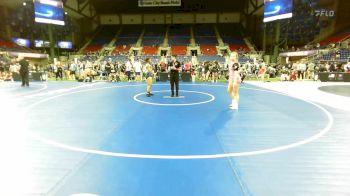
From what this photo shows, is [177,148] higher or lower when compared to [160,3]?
lower

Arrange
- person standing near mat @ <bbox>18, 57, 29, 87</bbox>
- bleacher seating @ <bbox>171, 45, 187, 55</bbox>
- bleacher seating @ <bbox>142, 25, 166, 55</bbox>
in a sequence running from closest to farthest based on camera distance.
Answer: person standing near mat @ <bbox>18, 57, 29, 87</bbox>, bleacher seating @ <bbox>171, 45, 187, 55</bbox>, bleacher seating @ <bbox>142, 25, 166, 55</bbox>

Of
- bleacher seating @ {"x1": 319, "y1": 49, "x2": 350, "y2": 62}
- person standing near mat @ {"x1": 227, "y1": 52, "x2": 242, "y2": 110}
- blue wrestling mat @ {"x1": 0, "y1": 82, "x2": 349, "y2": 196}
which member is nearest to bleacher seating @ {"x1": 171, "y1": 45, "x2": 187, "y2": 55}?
bleacher seating @ {"x1": 319, "y1": 49, "x2": 350, "y2": 62}

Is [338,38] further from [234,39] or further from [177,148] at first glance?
[177,148]

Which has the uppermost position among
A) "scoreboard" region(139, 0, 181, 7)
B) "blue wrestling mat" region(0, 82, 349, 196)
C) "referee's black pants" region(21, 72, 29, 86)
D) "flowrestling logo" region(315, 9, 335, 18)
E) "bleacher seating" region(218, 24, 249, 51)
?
"scoreboard" region(139, 0, 181, 7)

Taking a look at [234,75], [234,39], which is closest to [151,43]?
[234,39]

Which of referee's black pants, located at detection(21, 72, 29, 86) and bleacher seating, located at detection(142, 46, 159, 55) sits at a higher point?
bleacher seating, located at detection(142, 46, 159, 55)

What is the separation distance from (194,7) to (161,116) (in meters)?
43.2

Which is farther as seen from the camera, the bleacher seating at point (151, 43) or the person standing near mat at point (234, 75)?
the bleacher seating at point (151, 43)

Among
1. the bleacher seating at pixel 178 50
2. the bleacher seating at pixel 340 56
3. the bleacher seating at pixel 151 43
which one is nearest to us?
the bleacher seating at pixel 340 56

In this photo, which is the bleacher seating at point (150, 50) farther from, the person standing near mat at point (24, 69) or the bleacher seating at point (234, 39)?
the person standing near mat at point (24, 69)

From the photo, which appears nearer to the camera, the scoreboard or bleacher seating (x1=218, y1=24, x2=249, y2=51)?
the scoreboard

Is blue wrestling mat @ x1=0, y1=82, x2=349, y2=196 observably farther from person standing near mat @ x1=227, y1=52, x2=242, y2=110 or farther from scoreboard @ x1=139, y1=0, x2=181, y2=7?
scoreboard @ x1=139, y1=0, x2=181, y2=7

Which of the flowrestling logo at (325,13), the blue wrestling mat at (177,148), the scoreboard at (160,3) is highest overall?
the scoreboard at (160,3)

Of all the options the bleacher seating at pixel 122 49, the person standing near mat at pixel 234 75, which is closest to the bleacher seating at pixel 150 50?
the bleacher seating at pixel 122 49
